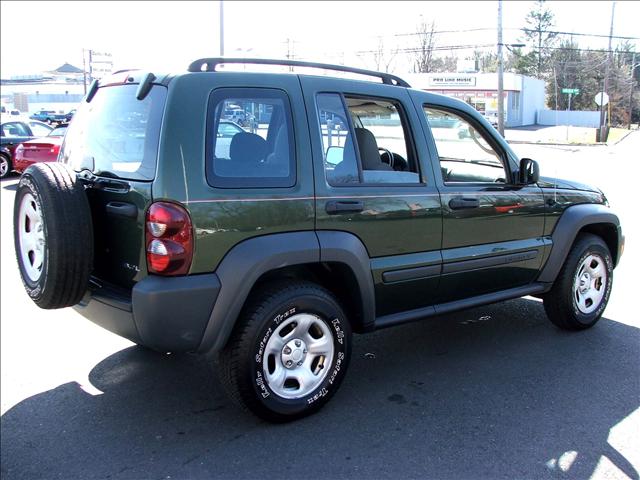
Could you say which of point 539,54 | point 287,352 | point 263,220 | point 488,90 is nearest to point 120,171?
point 263,220

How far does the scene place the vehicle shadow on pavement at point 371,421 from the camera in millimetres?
2939

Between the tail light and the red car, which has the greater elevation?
the red car

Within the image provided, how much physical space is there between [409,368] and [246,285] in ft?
5.43

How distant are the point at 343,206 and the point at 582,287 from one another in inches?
105

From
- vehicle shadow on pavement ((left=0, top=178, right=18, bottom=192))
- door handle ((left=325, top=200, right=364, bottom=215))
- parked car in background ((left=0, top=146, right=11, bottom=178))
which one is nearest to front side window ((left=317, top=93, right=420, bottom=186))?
door handle ((left=325, top=200, right=364, bottom=215))

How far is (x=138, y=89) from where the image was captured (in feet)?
10.5

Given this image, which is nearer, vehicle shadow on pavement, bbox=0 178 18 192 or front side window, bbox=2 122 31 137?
vehicle shadow on pavement, bbox=0 178 18 192

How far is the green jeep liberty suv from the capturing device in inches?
117

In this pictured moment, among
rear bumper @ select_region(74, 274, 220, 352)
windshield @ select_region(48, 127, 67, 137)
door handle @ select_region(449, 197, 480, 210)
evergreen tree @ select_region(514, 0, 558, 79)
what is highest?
evergreen tree @ select_region(514, 0, 558, 79)

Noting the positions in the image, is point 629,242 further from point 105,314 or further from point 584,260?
point 105,314

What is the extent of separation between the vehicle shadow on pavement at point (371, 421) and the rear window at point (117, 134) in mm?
1438

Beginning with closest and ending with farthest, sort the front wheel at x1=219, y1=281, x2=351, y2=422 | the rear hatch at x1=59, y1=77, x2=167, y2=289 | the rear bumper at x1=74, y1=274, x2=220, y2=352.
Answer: the rear bumper at x1=74, y1=274, x2=220, y2=352, the rear hatch at x1=59, y1=77, x2=167, y2=289, the front wheel at x1=219, y1=281, x2=351, y2=422

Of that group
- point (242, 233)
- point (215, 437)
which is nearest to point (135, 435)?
point (215, 437)

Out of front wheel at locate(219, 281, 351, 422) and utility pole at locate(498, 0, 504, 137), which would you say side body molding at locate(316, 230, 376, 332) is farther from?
utility pole at locate(498, 0, 504, 137)
